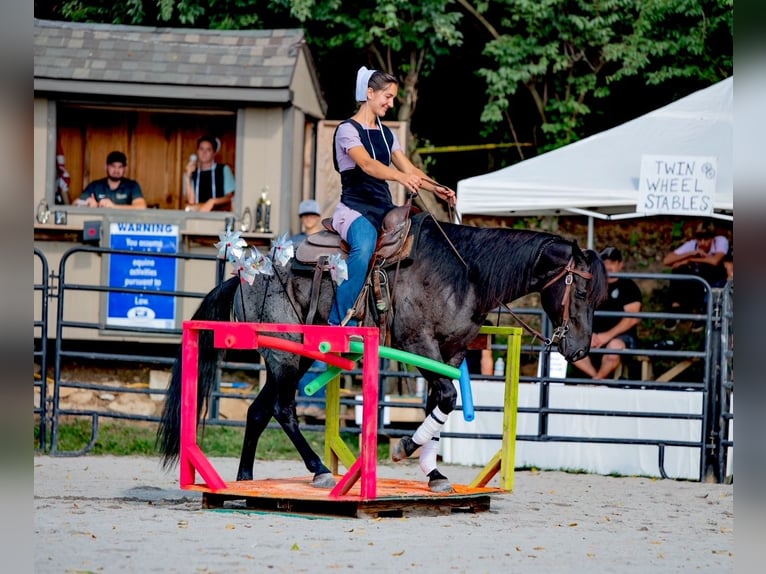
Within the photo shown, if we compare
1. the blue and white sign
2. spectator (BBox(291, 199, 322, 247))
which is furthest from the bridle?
the blue and white sign

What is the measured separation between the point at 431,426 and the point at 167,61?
7.64 m

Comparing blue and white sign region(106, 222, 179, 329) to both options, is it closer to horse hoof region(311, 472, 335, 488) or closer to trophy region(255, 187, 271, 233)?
trophy region(255, 187, 271, 233)

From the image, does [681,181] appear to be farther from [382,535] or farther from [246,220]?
[382,535]

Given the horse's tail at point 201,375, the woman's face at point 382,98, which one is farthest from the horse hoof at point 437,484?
the woman's face at point 382,98

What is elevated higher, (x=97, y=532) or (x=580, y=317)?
(x=580, y=317)

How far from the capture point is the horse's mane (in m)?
7.20

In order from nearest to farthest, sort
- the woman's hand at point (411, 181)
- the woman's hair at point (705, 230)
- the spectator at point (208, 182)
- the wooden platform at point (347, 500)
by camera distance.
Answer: the wooden platform at point (347, 500) → the woman's hand at point (411, 181) → the woman's hair at point (705, 230) → the spectator at point (208, 182)

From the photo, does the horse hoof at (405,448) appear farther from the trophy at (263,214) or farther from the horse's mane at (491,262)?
the trophy at (263,214)

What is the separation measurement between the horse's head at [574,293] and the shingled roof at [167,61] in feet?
21.2

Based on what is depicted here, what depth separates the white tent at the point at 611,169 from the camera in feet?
37.9
